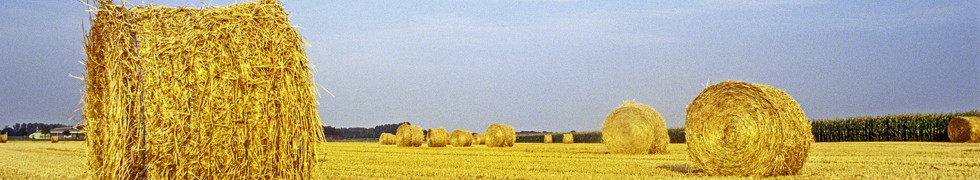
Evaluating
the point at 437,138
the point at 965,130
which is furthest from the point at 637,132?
the point at 965,130

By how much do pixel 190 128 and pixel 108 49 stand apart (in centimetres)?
92

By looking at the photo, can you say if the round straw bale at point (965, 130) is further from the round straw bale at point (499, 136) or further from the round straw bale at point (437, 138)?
the round straw bale at point (437, 138)

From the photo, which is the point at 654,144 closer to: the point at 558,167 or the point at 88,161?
the point at 558,167

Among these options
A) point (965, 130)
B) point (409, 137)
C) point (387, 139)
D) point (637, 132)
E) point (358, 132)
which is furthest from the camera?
point (358, 132)

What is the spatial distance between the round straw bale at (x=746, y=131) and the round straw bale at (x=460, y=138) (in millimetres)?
15450

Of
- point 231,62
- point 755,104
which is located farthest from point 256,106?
point 755,104

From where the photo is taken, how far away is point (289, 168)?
539cm

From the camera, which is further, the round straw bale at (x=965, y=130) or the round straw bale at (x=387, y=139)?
the round straw bale at (x=387, y=139)

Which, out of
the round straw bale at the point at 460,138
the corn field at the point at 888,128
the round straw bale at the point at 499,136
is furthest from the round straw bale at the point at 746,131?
the corn field at the point at 888,128

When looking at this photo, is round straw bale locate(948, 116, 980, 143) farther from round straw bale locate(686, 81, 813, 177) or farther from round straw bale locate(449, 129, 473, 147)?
round straw bale locate(449, 129, 473, 147)

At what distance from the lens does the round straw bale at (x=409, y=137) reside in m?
22.7

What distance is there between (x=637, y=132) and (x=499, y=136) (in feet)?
28.4

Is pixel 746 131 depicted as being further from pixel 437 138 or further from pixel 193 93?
pixel 437 138

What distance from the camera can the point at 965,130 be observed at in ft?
63.9
